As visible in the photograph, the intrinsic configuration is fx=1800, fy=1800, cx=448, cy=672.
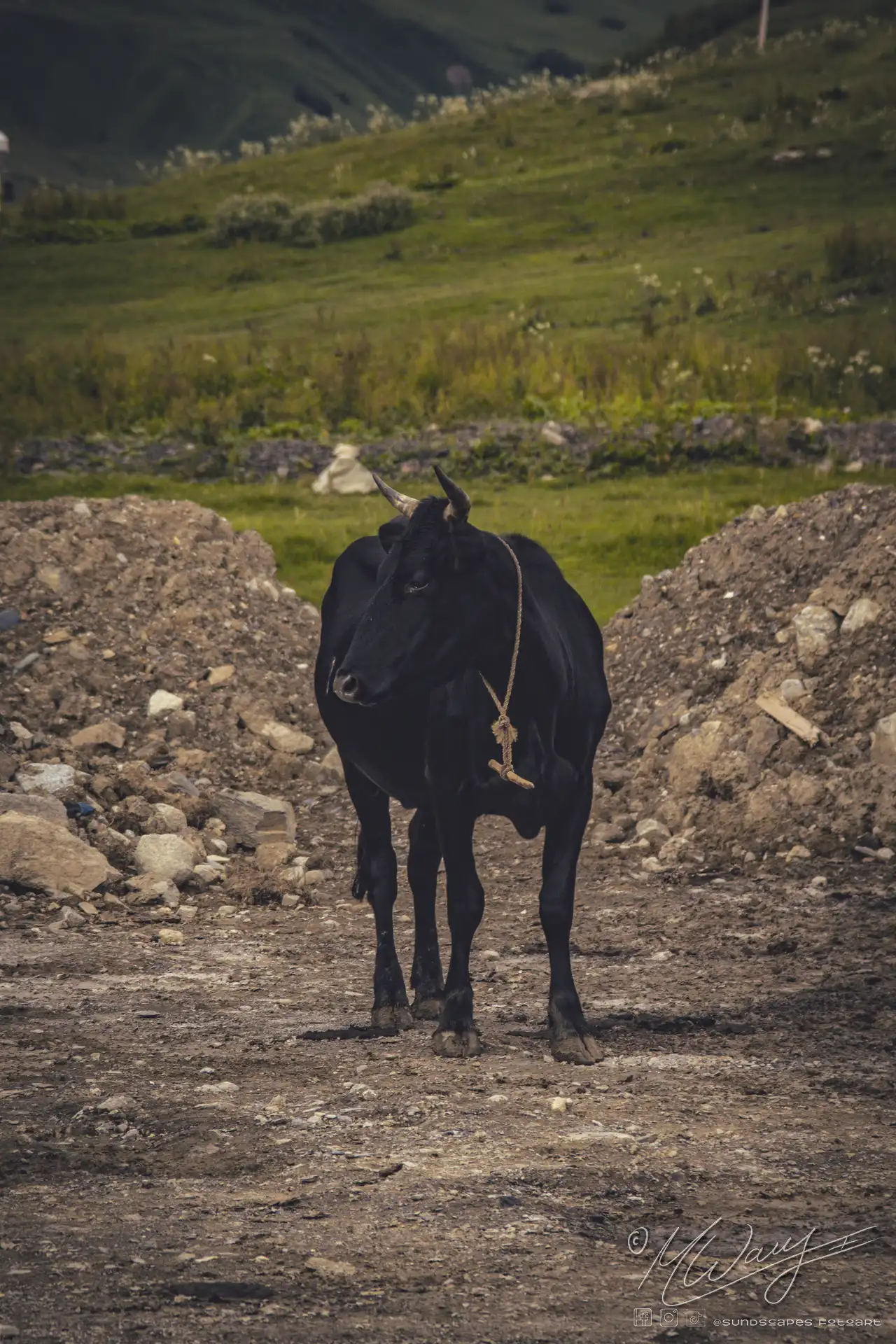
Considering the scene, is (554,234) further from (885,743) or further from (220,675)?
(885,743)

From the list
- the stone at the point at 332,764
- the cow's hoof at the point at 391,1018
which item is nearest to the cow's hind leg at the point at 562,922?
the cow's hoof at the point at 391,1018

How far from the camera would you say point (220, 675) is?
14984mm

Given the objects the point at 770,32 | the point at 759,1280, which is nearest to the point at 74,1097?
the point at 759,1280

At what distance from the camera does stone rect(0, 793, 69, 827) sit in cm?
1176

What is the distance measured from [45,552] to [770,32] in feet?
175

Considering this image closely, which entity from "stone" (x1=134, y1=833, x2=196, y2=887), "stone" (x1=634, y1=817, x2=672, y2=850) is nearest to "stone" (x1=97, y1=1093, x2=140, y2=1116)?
"stone" (x1=134, y1=833, x2=196, y2=887)

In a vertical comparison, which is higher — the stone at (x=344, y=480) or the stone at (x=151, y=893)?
the stone at (x=344, y=480)

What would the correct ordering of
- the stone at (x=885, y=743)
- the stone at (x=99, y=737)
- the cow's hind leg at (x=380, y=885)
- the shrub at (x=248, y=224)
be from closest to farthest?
the cow's hind leg at (x=380, y=885) < the stone at (x=885, y=743) < the stone at (x=99, y=737) < the shrub at (x=248, y=224)

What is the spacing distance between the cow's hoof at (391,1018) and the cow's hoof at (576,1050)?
101 centimetres

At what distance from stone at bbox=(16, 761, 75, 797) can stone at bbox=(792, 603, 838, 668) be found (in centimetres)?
541

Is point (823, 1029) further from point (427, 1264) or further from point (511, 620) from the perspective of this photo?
point (427, 1264)

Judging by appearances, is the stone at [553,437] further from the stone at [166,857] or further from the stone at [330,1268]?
the stone at [330,1268]

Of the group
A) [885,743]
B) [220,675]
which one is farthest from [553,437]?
[885,743]

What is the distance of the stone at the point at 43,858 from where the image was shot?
444 inches
